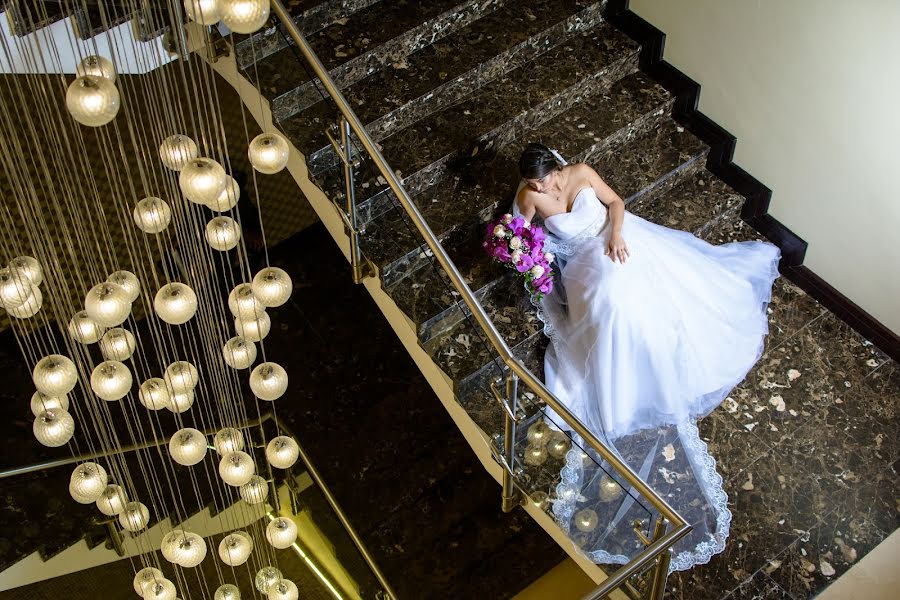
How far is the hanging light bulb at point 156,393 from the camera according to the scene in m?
3.92

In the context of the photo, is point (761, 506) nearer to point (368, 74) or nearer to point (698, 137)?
point (698, 137)

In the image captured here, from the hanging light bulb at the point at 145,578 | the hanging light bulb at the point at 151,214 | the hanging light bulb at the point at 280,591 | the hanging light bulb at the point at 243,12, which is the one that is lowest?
the hanging light bulb at the point at 280,591

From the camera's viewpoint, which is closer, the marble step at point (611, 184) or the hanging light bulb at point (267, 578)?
the marble step at point (611, 184)

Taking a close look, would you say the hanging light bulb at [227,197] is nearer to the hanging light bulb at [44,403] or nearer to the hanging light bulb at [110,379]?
the hanging light bulb at [110,379]

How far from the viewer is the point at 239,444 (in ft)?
14.2

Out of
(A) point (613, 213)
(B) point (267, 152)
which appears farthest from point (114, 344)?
(A) point (613, 213)

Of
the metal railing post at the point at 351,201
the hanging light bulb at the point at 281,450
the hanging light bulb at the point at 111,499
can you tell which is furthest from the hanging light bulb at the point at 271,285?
the hanging light bulb at the point at 111,499

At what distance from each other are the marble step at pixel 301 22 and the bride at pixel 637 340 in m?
1.39

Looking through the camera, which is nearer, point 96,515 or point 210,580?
point 96,515

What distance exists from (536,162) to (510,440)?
1.34 m

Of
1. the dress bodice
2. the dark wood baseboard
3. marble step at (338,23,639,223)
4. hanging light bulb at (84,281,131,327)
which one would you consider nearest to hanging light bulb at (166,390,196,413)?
hanging light bulb at (84,281,131,327)

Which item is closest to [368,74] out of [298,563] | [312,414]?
[312,414]

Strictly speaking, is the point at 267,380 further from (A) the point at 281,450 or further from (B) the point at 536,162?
A: (B) the point at 536,162

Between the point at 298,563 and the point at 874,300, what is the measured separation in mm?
4593
